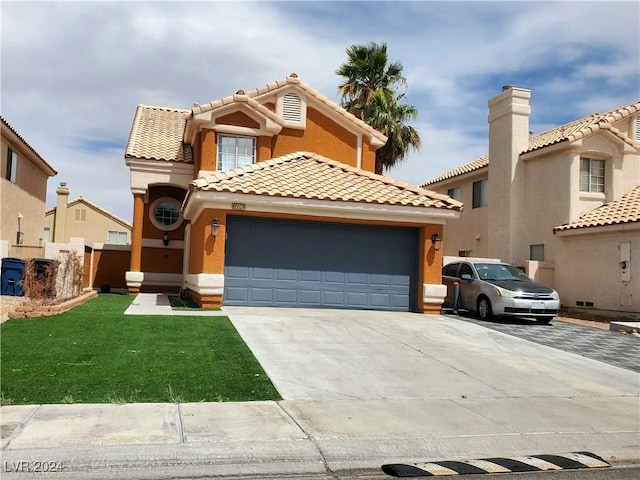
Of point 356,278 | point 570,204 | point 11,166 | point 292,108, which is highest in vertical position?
point 292,108

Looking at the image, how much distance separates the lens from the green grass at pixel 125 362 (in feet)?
24.2

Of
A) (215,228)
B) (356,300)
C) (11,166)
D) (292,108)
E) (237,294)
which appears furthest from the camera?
(11,166)

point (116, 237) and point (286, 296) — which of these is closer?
point (286, 296)

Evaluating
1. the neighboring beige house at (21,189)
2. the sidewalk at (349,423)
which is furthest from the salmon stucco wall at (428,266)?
the neighboring beige house at (21,189)

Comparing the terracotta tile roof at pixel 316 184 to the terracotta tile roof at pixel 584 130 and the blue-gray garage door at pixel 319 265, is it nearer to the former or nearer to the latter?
the blue-gray garage door at pixel 319 265

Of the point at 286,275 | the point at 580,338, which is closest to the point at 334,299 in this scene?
the point at 286,275

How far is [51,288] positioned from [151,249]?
26.0 ft

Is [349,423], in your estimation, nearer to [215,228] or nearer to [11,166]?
[215,228]

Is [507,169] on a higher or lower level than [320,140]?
lower

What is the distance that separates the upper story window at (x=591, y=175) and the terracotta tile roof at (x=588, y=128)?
1129mm

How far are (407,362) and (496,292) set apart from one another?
274 inches

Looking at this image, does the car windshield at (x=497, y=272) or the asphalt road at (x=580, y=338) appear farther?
the car windshield at (x=497, y=272)

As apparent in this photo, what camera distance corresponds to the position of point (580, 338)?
14.0 metres

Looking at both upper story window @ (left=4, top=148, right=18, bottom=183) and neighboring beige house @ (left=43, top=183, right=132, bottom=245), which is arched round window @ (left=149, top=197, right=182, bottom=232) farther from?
neighboring beige house @ (left=43, top=183, right=132, bottom=245)
